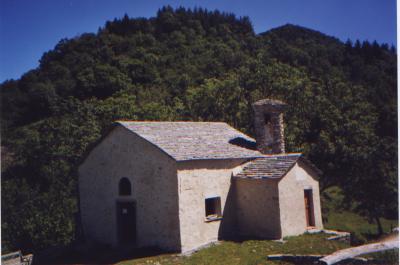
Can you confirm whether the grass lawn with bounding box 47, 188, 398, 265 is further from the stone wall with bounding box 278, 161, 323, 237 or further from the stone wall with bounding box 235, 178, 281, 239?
the stone wall with bounding box 235, 178, 281, 239

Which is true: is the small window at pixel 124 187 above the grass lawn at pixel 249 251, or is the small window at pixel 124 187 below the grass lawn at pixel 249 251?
above

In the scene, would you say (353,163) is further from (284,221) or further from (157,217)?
(157,217)

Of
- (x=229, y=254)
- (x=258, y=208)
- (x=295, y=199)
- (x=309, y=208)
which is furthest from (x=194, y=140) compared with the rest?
(x=309, y=208)

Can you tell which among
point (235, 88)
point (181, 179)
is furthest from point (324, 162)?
point (181, 179)

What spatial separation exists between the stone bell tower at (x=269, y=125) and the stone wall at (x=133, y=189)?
23.6 ft

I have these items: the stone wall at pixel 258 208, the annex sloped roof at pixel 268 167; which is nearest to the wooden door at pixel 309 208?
the annex sloped roof at pixel 268 167

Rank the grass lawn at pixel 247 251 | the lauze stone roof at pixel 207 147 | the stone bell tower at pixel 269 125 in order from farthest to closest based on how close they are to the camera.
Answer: the stone bell tower at pixel 269 125 < the lauze stone roof at pixel 207 147 < the grass lawn at pixel 247 251

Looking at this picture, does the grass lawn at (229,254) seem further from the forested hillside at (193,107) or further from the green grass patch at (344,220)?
the green grass patch at (344,220)

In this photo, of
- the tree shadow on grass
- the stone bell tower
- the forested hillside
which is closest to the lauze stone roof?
the stone bell tower

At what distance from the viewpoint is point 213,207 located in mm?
18047

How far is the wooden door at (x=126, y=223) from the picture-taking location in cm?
1755

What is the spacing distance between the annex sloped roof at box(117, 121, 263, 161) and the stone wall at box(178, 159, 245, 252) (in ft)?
1.40

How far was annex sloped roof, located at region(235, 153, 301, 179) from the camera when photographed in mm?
17281

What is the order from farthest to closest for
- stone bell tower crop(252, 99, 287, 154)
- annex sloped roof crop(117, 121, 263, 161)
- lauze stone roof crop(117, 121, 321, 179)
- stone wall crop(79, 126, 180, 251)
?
stone bell tower crop(252, 99, 287, 154) → lauze stone roof crop(117, 121, 321, 179) → annex sloped roof crop(117, 121, 263, 161) → stone wall crop(79, 126, 180, 251)
